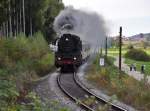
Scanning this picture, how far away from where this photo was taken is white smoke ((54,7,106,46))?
2154 inches

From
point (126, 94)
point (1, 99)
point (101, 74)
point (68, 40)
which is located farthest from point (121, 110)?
point (68, 40)

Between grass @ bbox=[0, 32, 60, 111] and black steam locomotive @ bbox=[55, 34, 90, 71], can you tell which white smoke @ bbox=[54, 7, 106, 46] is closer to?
grass @ bbox=[0, 32, 60, 111]

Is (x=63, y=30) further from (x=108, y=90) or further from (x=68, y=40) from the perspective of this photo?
(x=108, y=90)

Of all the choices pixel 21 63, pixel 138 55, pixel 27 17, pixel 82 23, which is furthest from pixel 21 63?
pixel 138 55

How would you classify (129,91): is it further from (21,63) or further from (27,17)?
(27,17)

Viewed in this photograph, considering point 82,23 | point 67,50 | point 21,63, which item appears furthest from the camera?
point 82,23

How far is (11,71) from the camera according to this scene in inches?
1188

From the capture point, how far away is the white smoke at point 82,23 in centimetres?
5472

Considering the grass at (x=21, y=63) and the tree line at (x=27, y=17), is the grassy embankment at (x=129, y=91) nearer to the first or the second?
the grass at (x=21, y=63)

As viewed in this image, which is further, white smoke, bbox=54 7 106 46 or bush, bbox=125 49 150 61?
bush, bbox=125 49 150 61

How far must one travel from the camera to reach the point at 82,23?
5656cm

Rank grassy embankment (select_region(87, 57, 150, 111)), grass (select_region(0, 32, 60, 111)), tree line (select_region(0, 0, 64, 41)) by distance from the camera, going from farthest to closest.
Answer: tree line (select_region(0, 0, 64, 41)) < grass (select_region(0, 32, 60, 111)) < grassy embankment (select_region(87, 57, 150, 111))

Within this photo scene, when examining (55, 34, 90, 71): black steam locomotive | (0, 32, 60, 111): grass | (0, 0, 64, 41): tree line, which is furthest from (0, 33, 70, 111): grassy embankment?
(0, 0, 64, 41): tree line

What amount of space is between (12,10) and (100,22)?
11.4 metres
